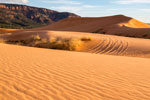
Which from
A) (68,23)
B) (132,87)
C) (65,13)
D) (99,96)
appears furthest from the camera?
(65,13)

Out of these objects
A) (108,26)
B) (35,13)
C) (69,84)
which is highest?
(35,13)

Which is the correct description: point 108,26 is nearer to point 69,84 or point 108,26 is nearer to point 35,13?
point 69,84

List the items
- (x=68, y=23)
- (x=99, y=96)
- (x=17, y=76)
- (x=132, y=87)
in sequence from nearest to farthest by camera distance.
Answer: (x=99, y=96), (x=132, y=87), (x=17, y=76), (x=68, y=23)

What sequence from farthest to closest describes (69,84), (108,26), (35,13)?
(35,13) < (108,26) < (69,84)

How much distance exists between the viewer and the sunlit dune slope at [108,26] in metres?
27.6

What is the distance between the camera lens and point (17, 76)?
499cm

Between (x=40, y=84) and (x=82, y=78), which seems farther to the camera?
(x=82, y=78)

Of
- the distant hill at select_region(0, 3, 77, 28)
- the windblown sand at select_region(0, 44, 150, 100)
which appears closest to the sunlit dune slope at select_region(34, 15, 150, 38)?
the windblown sand at select_region(0, 44, 150, 100)

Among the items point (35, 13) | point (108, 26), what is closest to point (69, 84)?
point (108, 26)

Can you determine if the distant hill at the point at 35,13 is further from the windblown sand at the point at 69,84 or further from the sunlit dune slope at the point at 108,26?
the windblown sand at the point at 69,84

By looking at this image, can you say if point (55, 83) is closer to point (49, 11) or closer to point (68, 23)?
point (68, 23)

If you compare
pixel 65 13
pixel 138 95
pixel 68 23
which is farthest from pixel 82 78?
pixel 65 13

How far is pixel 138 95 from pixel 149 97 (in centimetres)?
22

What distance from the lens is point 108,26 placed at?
3600cm
